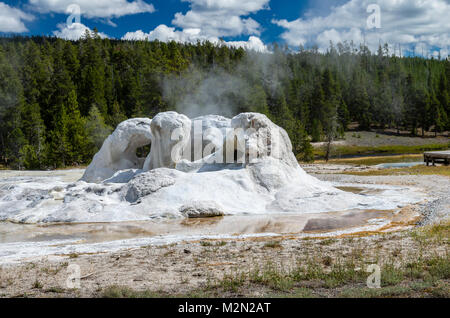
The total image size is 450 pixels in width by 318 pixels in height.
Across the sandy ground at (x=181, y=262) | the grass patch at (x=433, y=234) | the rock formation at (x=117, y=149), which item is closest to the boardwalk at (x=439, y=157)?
the rock formation at (x=117, y=149)

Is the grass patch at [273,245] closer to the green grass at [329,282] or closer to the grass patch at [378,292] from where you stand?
the green grass at [329,282]

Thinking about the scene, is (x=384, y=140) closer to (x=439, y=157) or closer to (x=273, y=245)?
(x=439, y=157)

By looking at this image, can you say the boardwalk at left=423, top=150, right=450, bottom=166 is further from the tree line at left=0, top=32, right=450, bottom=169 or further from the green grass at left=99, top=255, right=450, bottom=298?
the green grass at left=99, top=255, right=450, bottom=298

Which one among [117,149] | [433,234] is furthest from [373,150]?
[433,234]

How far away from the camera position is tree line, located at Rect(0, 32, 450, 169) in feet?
138

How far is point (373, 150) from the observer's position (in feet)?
196

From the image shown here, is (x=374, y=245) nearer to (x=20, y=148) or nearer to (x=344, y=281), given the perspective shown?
(x=344, y=281)

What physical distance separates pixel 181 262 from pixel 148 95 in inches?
1645

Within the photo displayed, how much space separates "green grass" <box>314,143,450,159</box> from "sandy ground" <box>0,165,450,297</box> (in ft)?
149

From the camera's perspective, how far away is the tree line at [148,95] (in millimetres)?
42094

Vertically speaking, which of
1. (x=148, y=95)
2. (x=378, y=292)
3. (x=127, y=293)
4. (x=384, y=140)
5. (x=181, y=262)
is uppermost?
(x=148, y=95)

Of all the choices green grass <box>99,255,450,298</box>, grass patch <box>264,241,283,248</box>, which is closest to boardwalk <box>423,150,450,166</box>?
grass patch <box>264,241,283,248</box>

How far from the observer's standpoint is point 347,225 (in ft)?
39.5
